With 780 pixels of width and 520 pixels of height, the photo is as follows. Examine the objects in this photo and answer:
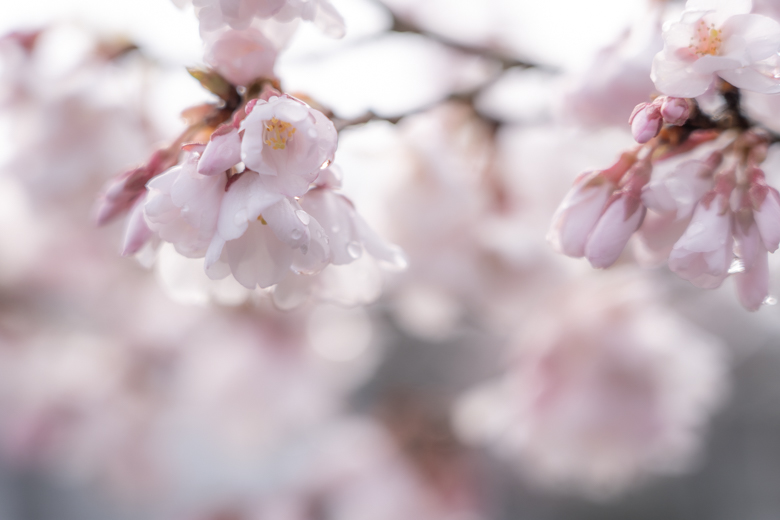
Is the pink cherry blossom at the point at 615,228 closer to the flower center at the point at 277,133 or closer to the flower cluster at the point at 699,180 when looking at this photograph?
the flower cluster at the point at 699,180

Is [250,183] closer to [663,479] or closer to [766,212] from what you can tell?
[766,212]

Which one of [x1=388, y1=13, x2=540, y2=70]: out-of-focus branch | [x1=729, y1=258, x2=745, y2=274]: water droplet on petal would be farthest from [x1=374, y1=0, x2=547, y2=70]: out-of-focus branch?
[x1=729, y1=258, x2=745, y2=274]: water droplet on petal

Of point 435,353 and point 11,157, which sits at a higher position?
point 11,157

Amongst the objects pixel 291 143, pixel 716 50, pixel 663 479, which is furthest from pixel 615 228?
pixel 663 479

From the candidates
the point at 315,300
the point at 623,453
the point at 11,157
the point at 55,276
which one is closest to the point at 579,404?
the point at 623,453

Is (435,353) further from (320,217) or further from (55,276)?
(320,217)
